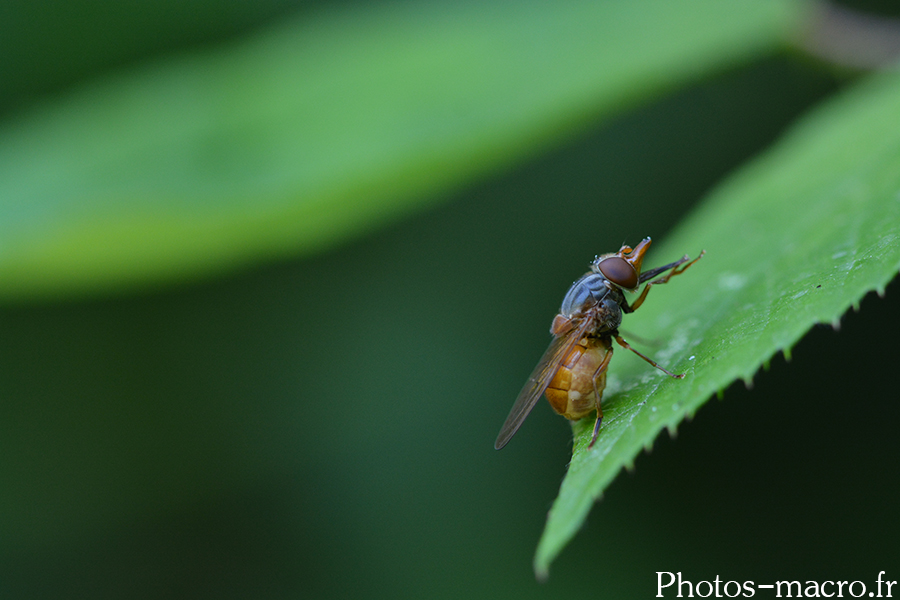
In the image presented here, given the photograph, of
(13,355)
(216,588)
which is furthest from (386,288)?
(13,355)

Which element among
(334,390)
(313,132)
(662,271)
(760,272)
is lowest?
(760,272)

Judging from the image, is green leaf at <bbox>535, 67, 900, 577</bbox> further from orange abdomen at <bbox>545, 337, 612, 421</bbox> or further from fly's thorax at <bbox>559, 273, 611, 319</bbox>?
fly's thorax at <bbox>559, 273, 611, 319</bbox>

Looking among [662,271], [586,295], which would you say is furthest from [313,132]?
[662,271]

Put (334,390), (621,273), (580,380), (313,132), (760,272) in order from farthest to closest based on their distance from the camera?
(334,390), (313,132), (621,273), (580,380), (760,272)

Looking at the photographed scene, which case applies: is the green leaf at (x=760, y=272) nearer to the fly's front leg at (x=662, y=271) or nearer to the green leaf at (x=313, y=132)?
the fly's front leg at (x=662, y=271)

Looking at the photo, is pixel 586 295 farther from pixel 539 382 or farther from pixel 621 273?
pixel 539 382

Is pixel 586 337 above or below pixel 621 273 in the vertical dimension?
below
